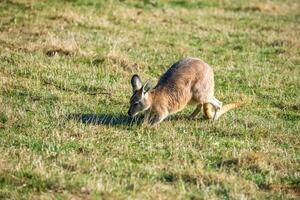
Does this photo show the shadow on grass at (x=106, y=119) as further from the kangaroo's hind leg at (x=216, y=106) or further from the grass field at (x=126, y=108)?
the kangaroo's hind leg at (x=216, y=106)

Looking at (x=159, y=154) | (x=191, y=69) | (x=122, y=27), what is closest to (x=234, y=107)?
(x=191, y=69)

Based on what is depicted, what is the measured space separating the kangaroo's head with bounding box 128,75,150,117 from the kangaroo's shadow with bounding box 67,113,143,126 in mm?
304

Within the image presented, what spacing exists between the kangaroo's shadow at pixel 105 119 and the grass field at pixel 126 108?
0.05 metres

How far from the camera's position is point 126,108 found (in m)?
11.1

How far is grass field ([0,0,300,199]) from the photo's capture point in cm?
762

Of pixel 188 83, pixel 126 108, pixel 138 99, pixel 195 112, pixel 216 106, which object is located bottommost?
pixel 126 108

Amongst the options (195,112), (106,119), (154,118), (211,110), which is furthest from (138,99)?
(211,110)

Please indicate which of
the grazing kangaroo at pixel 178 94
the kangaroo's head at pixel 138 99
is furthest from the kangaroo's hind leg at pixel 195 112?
the kangaroo's head at pixel 138 99

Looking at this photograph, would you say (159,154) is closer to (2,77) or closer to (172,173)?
Answer: (172,173)

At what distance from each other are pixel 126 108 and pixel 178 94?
4.01ft

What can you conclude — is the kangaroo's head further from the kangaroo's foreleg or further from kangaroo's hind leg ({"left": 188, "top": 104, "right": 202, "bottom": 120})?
kangaroo's hind leg ({"left": 188, "top": 104, "right": 202, "bottom": 120})

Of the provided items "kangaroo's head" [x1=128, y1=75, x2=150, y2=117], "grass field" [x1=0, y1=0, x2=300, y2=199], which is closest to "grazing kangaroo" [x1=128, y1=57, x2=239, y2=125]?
"kangaroo's head" [x1=128, y1=75, x2=150, y2=117]

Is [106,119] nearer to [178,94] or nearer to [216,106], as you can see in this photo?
[178,94]

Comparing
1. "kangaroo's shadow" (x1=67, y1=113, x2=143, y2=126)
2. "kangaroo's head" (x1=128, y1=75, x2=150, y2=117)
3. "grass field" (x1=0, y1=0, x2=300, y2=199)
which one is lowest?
"kangaroo's shadow" (x1=67, y1=113, x2=143, y2=126)
